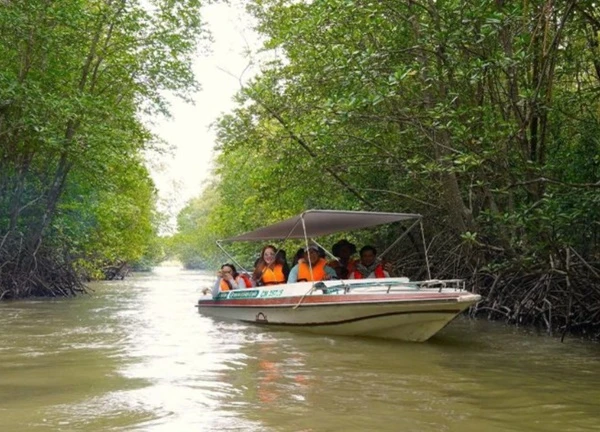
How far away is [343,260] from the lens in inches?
419

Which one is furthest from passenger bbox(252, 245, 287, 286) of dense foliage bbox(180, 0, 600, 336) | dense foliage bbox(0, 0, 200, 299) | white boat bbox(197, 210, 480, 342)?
dense foliage bbox(0, 0, 200, 299)

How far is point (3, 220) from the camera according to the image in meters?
14.8

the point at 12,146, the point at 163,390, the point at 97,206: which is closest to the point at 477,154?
the point at 163,390

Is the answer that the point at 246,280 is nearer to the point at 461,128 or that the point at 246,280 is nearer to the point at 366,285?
the point at 366,285

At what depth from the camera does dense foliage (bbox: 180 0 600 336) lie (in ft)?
23.5

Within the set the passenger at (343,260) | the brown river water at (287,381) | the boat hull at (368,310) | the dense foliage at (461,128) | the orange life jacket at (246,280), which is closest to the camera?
the brown river water at (287,381)

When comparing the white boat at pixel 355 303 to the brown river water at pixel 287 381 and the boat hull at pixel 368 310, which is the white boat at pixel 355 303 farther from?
the brown river water at pixel 287 381

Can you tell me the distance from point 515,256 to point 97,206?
12.4 m

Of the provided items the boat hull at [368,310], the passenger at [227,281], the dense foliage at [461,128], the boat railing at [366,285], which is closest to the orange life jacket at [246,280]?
the passenger at [227,281]

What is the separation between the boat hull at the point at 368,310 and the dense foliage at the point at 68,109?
4.92m

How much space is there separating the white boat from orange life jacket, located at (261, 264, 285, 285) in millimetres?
358

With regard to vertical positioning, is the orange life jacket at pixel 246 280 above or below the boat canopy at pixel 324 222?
below

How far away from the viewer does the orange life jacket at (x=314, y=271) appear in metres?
9.56

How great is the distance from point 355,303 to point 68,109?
6.26m
